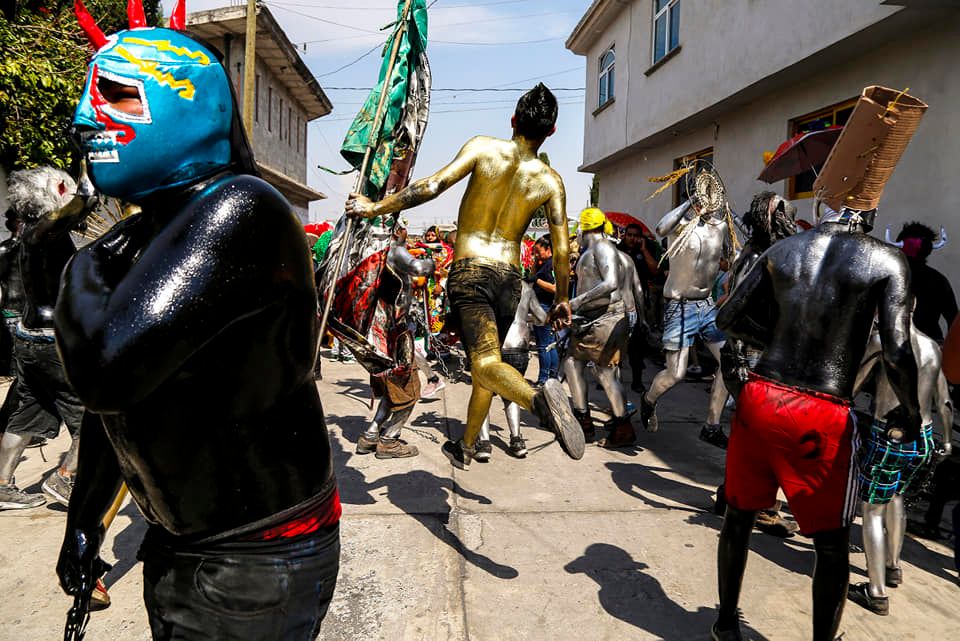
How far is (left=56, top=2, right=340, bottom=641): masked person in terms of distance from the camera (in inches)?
38.3

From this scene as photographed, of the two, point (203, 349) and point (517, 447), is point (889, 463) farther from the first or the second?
point (203, 349)

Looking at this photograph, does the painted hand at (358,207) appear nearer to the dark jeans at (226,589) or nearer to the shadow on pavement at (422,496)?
the dark jeans at (226,589)

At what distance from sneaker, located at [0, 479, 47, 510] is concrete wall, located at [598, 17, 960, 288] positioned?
7698 mm

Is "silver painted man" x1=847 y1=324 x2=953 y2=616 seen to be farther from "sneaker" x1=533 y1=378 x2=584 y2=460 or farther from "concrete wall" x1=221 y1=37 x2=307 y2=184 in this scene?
"concrete wall" x1=221 y1=37 x2=307 y2=184

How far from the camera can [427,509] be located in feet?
13.2

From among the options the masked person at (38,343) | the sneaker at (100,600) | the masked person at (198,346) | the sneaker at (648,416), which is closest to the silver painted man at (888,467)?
the sneaker at (648,416)

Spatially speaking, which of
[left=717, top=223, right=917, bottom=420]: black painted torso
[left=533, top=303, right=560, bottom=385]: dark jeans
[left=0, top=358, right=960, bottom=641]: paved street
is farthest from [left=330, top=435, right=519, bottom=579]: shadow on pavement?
[left=533, top=303, right=560, bottom=385]: dark jeans

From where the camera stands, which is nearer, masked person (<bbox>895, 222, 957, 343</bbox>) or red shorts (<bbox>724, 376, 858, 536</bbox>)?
red shorts (<bbox>724, 376, 858, 536</bbox>)

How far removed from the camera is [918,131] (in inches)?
246

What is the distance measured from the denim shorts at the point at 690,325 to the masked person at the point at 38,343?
4.58 meters

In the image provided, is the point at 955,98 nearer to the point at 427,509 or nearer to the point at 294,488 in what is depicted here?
the point at 427,509

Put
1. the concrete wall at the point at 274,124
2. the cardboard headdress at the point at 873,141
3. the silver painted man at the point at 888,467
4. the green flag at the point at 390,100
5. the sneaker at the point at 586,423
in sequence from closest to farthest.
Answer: the cardboard headdress at the point at 873,141
the silver painted man at the point at 888,467
the green flag at the point at 390,100
the sneaker at the point at 586,423
the concrete wall at the point at 274,124

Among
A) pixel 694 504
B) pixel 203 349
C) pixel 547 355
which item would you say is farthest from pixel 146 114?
pixel 547 355

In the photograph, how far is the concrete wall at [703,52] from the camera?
7.15 metres
